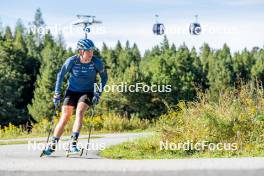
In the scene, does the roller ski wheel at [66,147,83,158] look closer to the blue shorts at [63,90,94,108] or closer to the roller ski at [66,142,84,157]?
the roller ski at [66,142,84,157]

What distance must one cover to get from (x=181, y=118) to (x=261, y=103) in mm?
1732

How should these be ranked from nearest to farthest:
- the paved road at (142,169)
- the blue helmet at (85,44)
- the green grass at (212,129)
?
1. the paved road at (142,169)
2. the blue helmet at (85,44)
3. the green grass at (212,129)

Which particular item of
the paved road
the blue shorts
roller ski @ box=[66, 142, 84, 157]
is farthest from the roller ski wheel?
the paved road

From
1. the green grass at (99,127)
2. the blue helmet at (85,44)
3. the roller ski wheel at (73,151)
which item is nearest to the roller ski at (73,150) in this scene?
the roller ski wheel at (73,151)

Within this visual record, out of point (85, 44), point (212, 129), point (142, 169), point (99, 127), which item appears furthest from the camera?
point (99, 127)

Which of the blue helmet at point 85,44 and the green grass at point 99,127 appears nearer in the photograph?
the blue helmet at point 85,44

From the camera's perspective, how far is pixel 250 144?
31.7 feet

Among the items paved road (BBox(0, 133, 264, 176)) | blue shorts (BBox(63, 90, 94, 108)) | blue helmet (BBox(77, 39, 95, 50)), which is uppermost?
blue helmet (BBox(77, 39, 95, 50))

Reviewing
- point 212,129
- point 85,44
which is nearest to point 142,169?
point 85,44

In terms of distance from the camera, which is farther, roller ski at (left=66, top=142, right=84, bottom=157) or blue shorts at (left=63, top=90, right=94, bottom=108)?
blue shorts at (left=63, top=90, right=94, bottom=108)

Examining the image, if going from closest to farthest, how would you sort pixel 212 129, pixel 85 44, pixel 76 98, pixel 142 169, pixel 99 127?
pixel 142 169, pixel 85 44, pixel 76 98, pixel 212 129, pixel 99 127

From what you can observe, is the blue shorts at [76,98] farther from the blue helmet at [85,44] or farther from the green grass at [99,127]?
the green grass at [99,127]

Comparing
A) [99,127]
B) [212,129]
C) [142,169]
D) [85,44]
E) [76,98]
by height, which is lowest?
[99,127]

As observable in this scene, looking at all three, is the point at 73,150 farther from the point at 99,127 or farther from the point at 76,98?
the point at 99,127
